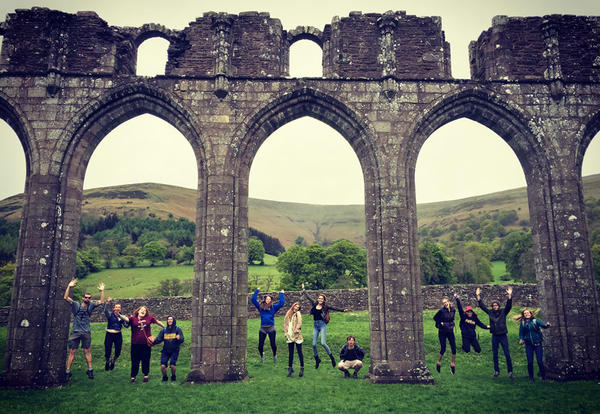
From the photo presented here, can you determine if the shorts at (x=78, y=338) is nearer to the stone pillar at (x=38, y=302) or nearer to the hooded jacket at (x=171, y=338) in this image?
the stone pillar at (x=38, y=302)

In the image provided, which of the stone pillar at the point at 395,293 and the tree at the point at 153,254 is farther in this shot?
the tree at the point at 153,254

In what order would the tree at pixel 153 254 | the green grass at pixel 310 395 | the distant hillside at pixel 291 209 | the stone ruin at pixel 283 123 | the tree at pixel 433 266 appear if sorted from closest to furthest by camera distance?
the green grass at pixel 310 395
the stone ruin at pixel 283 123
the tree at pixel 433 266
the tree at pixel 153 254
the distant hillside at pixel 291 209

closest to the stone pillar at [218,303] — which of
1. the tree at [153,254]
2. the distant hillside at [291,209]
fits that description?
the tree at [153,254]

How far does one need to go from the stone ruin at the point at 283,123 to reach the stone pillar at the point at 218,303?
0.10 ft

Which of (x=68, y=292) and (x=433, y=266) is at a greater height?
(x=433, y=266)

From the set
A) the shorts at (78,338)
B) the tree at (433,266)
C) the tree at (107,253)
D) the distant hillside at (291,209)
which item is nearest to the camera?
the shorts at (78,338)

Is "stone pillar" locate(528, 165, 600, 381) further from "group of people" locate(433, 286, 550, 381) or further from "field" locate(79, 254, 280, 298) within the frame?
"field" locate(79, 254, 280, 298)

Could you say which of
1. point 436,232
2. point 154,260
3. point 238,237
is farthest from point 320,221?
point 238,237

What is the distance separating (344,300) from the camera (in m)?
21.1

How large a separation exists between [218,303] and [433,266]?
34566 millimetres

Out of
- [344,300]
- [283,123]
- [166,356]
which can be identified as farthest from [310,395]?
[344,300]

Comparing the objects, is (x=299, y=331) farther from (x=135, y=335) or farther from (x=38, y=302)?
(x=38, y=302)

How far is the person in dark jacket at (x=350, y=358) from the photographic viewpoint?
912 cm

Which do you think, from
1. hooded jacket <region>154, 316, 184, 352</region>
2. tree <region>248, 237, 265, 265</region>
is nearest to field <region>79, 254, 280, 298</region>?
tree <region>248, 237, 265, 265</region>
